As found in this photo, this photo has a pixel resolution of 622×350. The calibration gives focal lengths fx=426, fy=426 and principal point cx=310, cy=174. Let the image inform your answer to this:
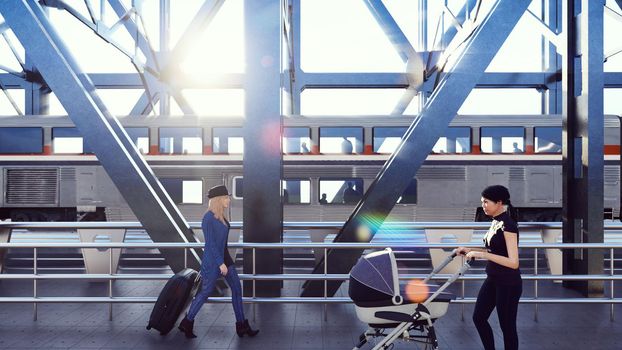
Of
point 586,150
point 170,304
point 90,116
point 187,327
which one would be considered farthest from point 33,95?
point 586,150

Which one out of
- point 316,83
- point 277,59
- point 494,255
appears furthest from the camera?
point 316,83

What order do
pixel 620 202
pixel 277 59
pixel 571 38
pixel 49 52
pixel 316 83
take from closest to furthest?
pixel 49 52 < pixel 277 59 < pixel 571 38 < pixel 620 202 < pixel 316 83

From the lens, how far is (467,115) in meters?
12.6

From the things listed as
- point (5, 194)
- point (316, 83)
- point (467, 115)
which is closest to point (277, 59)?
point (467, 115)

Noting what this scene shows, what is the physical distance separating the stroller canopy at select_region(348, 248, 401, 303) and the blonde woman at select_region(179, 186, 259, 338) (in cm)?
165

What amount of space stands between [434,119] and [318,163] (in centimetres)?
711

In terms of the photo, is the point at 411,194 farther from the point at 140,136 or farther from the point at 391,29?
the point at 391,29

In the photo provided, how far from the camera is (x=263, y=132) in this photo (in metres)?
5.60

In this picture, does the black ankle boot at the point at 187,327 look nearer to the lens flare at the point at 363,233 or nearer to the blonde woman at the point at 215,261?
the blonde woman at the point at 215,261

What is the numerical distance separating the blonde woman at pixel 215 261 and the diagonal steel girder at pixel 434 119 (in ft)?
5.50

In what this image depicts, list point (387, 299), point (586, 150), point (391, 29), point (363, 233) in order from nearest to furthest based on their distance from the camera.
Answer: point (387, 299)
point (363, 233)
point (586, 150)
point (391, 29)

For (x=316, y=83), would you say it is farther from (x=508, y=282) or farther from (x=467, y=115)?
(x=508, y=282)

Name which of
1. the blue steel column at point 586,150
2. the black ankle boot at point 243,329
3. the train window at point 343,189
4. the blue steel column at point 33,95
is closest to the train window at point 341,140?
the train window at point 343,189

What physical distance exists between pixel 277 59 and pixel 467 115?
8.63m
